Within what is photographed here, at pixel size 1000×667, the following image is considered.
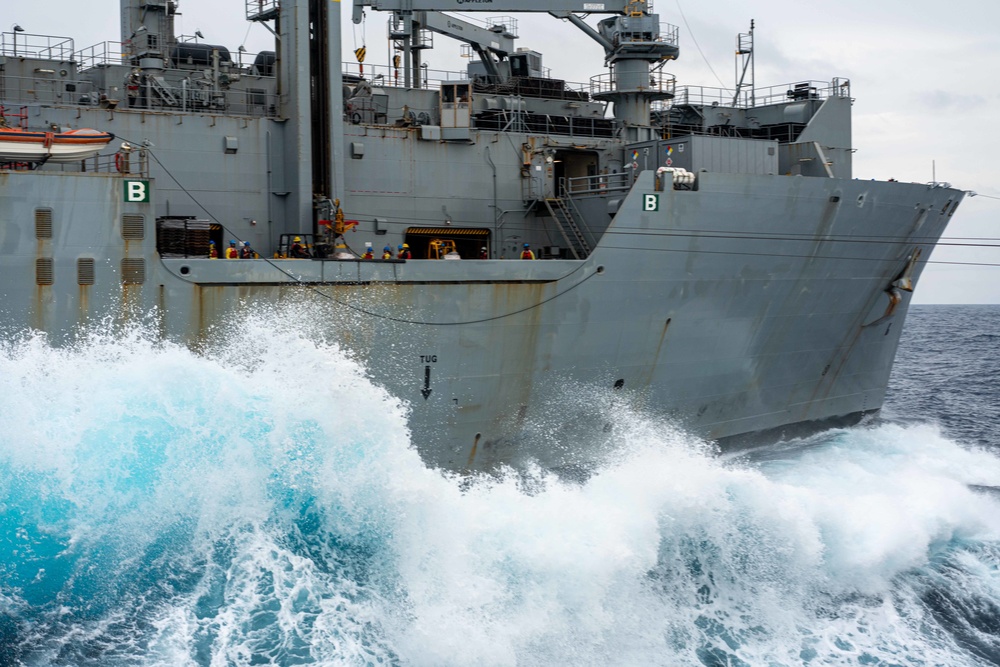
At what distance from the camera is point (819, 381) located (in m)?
20.5

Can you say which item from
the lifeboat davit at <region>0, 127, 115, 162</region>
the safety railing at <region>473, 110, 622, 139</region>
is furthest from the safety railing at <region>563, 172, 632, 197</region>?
the lifeboat davit at <region>0, 127, 115, 162</region>

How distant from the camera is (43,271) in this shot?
1266 centimetres

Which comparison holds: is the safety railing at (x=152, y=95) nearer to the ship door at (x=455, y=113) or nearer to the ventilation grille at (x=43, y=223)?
the ship door at (x=455, y=113)

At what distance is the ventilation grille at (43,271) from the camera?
498 inches

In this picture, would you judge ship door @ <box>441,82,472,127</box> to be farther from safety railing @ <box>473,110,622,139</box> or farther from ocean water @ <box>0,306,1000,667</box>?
ocean water @ <box>0,306,1000,667</box>

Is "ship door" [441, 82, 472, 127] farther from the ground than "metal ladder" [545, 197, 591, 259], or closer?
farther from the ground

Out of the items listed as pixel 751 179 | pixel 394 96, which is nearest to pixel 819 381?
pixel 751 179

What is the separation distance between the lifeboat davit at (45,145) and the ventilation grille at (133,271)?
1660 mm

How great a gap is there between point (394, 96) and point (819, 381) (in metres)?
10.5

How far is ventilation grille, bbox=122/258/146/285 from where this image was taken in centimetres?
1309

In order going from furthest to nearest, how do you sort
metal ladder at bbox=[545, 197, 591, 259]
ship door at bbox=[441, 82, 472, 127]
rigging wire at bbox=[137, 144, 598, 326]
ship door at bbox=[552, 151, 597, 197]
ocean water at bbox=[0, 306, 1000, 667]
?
ship door at bbox=[552, 151, 597, 197], metal ladder at bbox=[545, 197, 591, 259], ship door at bbox=[441, 82, 472, 127], rigging wire at bbox=[137, 144, 598, 326], ocean water at bbox=[0, 306, 1000, 667]

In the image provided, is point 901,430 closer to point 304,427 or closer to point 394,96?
point 394,96

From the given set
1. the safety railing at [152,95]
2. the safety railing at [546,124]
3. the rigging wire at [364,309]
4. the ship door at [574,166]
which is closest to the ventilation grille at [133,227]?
the rigging wire at [364,309]

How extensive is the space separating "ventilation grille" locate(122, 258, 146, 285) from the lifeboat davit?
1.66 m
